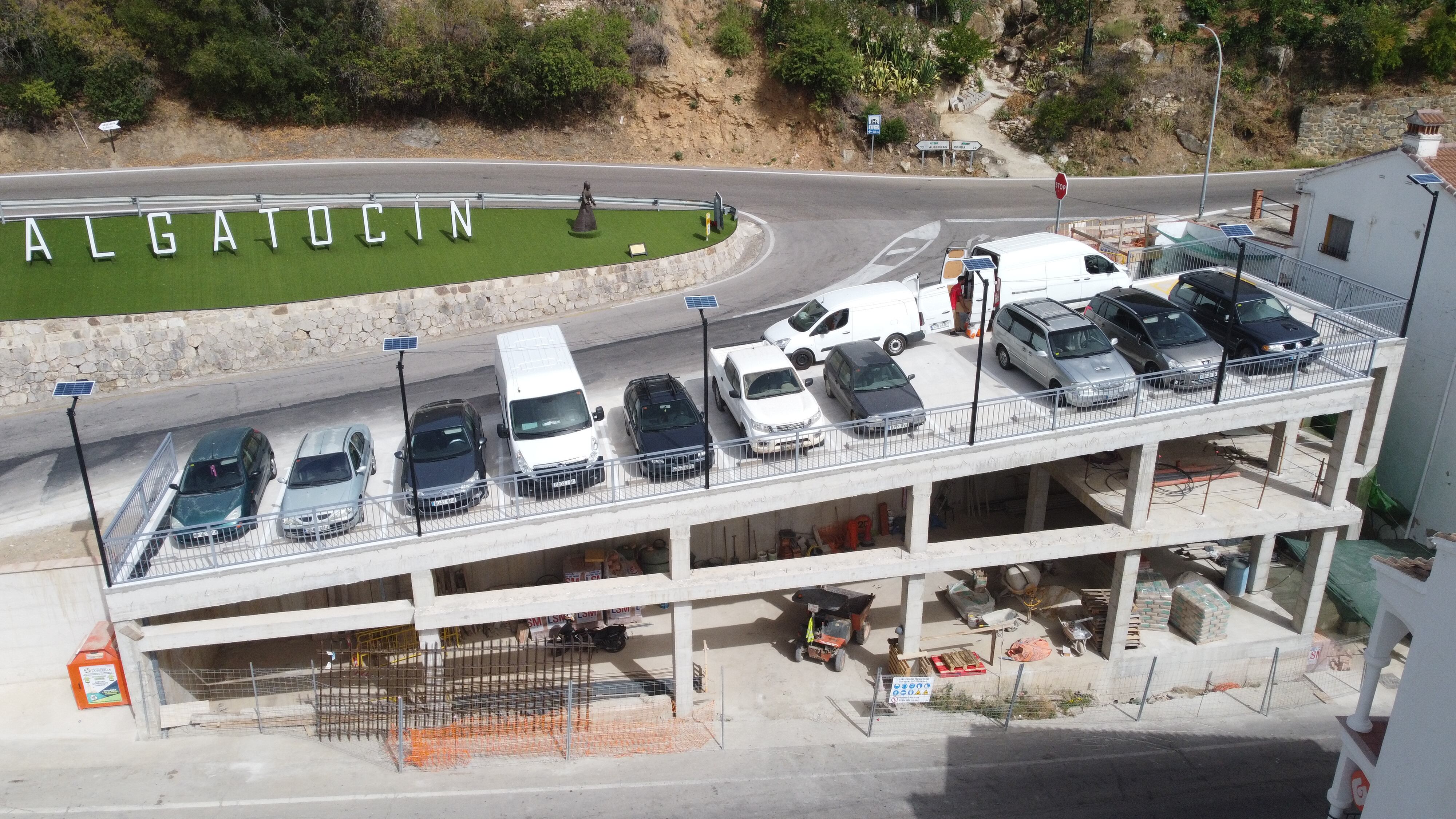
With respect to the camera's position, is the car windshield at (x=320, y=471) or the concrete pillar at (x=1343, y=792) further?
the car windshield at (x=320, y=471)

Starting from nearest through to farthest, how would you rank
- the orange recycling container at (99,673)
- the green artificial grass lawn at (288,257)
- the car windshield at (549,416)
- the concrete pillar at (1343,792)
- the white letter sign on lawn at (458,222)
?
the concrete pillar at (1343,792) → the orange recycling container at (99,673) → the car windshield at (549,416) → the green artificial grass lawn at (288,257) → the white letter sign on lawn at (458,222)

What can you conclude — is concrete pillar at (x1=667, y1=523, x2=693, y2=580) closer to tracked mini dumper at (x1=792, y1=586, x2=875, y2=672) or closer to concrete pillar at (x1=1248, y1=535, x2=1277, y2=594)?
tracked mini dumper at (x1=792, y1=586, x2=875, y2=672)

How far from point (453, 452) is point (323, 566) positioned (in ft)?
10.2

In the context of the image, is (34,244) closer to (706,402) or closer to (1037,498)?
(706,402)

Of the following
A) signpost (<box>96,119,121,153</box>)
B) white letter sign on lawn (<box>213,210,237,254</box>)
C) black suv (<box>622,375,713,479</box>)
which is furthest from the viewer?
signpost (<box>96,119,121,153</box>)

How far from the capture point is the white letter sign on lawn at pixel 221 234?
1155 inches

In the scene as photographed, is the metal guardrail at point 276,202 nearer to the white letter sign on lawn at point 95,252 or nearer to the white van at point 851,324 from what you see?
the white letter sign on lawn at point 95,252

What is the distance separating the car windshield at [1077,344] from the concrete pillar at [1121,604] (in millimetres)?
4446

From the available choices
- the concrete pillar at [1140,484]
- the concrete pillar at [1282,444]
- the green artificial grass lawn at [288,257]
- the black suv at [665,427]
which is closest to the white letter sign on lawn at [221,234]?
the green artificial grass lawn at [288,257]

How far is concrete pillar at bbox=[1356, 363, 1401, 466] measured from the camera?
23.7 m

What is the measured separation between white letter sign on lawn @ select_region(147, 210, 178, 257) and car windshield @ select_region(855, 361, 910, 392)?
804 inches

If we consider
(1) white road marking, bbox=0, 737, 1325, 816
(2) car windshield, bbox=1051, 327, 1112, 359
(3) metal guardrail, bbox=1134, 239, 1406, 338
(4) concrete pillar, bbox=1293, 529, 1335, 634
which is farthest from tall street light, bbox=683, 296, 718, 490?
(3) metal guardrail, bbox=1134, 239, 1406, 338

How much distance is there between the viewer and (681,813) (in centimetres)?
1800

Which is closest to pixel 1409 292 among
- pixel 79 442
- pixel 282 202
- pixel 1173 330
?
pixel 1173 330
